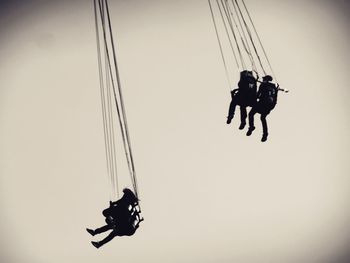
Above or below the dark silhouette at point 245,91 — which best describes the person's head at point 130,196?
below

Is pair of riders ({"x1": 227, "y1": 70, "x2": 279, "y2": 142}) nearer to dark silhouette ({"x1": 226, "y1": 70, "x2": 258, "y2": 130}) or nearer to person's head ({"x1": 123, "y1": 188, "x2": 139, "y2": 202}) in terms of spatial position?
dark silhouette ({"x1": 226, "y1": 70, "x2": 258, "y2": 130})

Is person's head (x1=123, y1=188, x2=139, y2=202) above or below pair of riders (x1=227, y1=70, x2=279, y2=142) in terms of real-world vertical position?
below

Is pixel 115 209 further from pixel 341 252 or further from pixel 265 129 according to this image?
pixel 341 252

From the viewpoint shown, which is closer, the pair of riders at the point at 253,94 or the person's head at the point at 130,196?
the pair of riders at the point at 253,94

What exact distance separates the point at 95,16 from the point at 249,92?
581 centimetres

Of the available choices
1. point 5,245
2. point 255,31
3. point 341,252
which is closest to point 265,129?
point 255,31

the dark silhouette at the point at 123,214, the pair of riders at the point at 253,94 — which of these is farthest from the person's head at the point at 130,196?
the pair of riders at the point at 253,94

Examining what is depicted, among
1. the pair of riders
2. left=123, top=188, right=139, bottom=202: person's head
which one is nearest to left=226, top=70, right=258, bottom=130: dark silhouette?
the pair of riders

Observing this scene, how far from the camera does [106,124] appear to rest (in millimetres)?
10836

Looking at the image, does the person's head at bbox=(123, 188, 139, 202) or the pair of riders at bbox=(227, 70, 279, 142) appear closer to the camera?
the pair of riders at bbox=(227, 70, 279, 142)

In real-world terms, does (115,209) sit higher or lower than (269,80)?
lower

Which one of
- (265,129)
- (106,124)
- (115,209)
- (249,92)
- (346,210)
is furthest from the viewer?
(346,210)

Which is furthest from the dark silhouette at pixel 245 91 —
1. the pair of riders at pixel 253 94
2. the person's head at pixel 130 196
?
the person's head at pixel 130 196

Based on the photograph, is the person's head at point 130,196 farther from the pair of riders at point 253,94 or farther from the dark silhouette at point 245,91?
the dark silhouette at point 245,91
